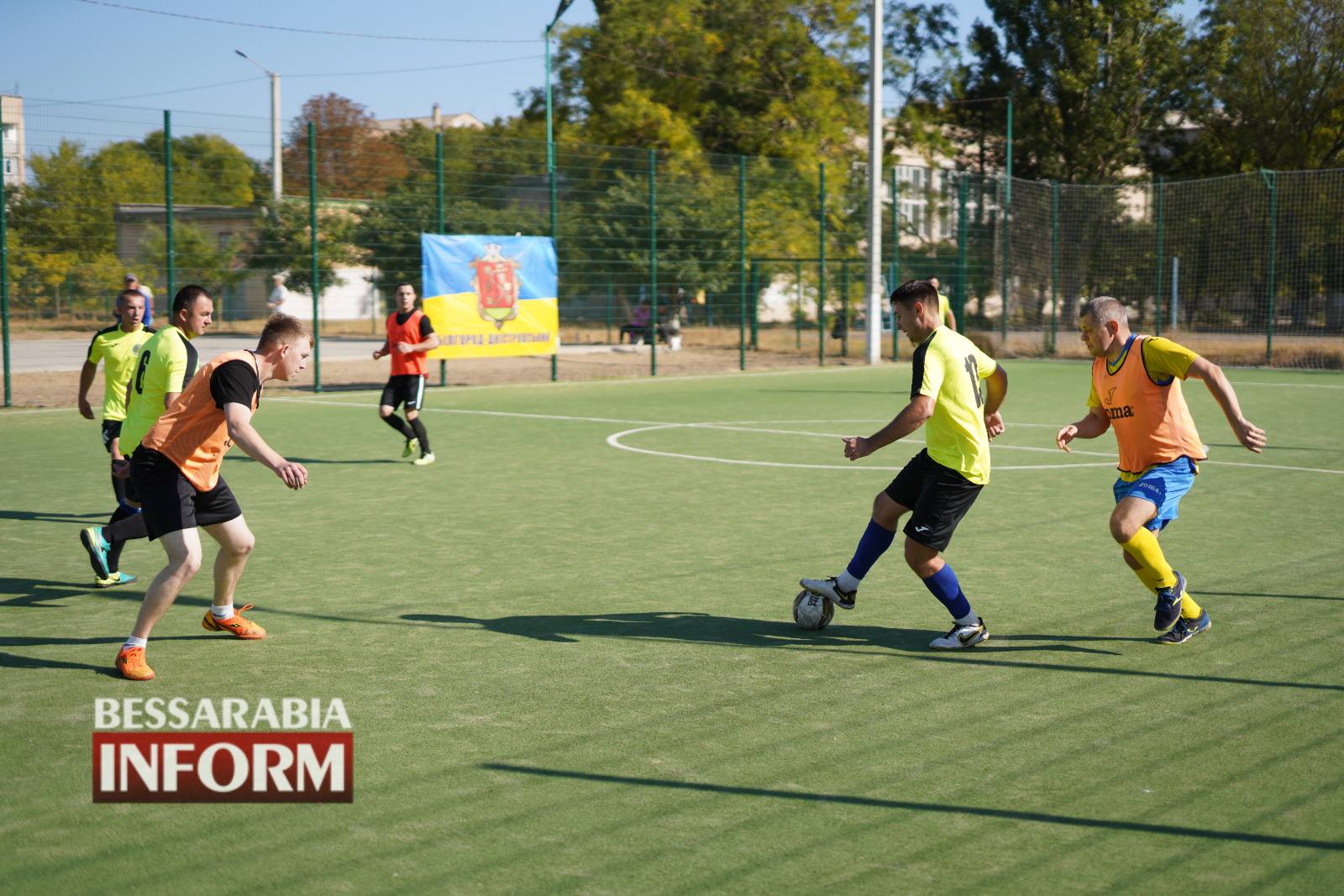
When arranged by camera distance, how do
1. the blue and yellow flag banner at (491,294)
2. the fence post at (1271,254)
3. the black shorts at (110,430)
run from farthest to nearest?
the fence post at (1271,254), the blue and yellow flag banner at (491,294), the black shorts at (110,430)

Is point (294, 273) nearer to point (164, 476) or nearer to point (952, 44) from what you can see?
point (164, 476)

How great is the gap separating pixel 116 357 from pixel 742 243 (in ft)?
63.2

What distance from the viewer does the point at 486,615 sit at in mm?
7027

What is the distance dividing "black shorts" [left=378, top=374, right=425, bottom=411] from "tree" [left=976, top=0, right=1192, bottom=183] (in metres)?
35.3

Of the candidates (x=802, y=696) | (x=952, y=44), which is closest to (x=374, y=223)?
(x=802, y=696)

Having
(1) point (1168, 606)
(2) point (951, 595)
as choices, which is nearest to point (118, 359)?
(2) point (951, 595)

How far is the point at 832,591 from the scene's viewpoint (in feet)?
21.9

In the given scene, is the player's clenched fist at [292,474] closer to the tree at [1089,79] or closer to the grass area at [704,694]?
the grass area at [704,694]

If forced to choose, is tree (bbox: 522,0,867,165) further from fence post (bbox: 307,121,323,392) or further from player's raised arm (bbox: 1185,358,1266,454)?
player's raised arm (bbox: 1185,358,1266,454)

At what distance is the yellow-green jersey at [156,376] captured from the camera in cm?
682

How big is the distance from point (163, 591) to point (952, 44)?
45942 millimetres

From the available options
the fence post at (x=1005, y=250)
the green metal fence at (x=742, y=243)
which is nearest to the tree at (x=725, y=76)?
the green metal fence at (x=742, y=243)

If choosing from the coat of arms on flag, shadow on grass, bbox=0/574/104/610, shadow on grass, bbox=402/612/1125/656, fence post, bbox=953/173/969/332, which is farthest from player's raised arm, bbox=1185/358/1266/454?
fence post, bbox=953/173/969/332

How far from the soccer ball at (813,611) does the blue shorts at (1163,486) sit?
1.56 meters
